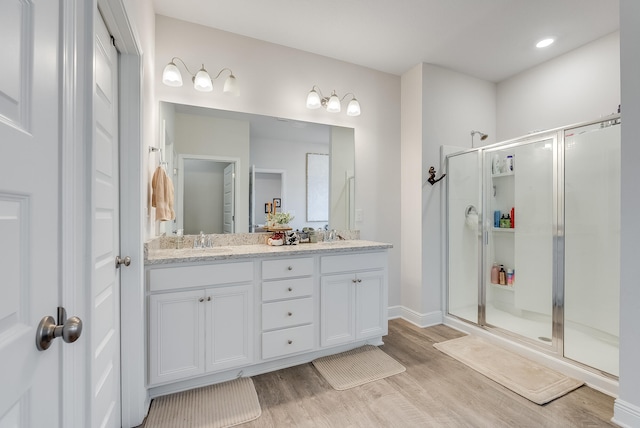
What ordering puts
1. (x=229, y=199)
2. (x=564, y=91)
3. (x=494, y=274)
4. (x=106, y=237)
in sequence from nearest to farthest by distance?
(x=106, y=237)
(x=229, y=199)
(x=564, y=91)
(x=494, y=274)

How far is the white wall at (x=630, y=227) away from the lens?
1510mm

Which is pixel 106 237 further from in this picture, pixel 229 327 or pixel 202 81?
pixel 202 81

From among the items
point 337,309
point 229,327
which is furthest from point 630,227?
point 229,327

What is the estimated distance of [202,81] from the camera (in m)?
2.20

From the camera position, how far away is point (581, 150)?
222 centimetres

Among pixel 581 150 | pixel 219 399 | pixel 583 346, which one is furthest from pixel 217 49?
pixel 583 346

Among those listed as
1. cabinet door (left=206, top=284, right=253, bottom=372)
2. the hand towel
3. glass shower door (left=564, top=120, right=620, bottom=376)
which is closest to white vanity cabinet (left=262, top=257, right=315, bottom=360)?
cabinet door (left=206, top=284, right=253, bottom=372)

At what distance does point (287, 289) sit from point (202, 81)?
1.70 metres

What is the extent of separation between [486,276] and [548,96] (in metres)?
1.97

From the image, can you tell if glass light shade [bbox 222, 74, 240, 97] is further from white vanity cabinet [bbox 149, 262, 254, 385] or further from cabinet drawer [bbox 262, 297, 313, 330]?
cabinet drawer [bbox 262, 297, 313, 330]

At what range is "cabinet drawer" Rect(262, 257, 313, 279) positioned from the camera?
6.56 feet

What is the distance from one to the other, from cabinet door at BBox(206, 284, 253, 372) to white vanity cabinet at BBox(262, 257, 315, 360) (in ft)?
0.36

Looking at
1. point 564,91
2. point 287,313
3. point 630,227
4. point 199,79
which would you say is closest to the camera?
point 630,227

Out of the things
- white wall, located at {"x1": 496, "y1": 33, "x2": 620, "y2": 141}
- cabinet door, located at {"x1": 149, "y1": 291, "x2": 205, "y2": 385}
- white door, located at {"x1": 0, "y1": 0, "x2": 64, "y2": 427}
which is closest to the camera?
white door, located at {"x1": 0, "y1": 0, "x2": 64, "y2": 427}
